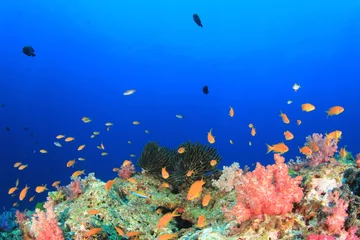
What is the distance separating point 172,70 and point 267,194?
116m

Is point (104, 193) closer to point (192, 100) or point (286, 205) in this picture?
point (286, 205)

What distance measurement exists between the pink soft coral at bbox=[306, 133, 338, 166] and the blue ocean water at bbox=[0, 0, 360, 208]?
7367 centimetres

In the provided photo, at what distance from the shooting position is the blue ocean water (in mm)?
84812

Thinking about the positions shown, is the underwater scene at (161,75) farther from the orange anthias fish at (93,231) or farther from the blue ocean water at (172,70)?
the orange anthias fish at (93,231)

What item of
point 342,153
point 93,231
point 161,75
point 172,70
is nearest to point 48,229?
point 93,231

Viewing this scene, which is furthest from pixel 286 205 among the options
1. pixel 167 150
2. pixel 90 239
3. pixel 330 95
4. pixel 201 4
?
pixel 330 95

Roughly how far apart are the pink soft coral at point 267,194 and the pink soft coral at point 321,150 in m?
2.98

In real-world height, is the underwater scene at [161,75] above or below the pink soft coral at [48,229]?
above

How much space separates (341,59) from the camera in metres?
103

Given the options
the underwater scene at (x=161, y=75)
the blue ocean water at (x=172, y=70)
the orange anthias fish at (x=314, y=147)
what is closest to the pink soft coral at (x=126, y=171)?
the orange anthias fish at (x=314, y=147)

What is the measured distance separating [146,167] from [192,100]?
10987 cm

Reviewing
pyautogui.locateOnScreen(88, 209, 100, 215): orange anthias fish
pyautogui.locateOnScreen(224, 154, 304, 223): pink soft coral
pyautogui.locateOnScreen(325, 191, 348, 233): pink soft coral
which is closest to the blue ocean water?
pyautogui.locateOnScreen(88, 209, 100, 215): orange anthias fish

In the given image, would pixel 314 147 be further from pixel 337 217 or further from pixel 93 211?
pixel 93 211

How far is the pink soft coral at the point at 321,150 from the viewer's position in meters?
6.07
